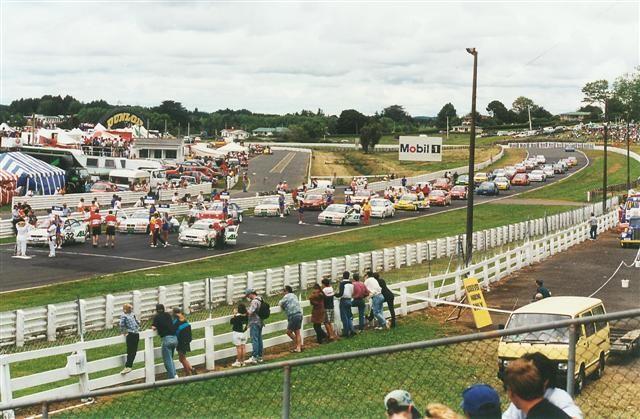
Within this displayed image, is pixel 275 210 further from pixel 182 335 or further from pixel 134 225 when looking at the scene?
pixel 182 335

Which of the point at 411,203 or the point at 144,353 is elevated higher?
the point at 144,353

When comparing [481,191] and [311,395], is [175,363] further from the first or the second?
[481,191]

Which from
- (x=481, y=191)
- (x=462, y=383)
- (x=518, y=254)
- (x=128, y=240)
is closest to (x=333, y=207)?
(x=128, y=240)

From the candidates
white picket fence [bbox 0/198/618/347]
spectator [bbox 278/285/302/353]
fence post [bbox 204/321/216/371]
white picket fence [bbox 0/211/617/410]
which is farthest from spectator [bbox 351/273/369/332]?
fence post [bbox 204/321/216/371]

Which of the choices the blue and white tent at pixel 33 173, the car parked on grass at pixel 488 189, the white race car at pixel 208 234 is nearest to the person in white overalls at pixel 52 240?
the white race car at pixel 208 234

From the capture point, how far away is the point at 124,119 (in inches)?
4555

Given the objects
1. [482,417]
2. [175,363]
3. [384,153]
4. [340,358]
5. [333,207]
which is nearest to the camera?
[482,417]

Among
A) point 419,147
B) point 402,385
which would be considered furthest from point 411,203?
point 402,385

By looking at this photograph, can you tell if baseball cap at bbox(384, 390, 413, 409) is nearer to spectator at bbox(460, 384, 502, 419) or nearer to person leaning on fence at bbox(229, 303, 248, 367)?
spectator at bbox(460, 384, 502, 419)

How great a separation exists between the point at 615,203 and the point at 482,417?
60.1 m

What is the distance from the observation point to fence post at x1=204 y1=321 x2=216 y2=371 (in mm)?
17594

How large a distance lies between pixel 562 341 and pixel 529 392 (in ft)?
23.6

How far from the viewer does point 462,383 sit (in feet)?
40.8

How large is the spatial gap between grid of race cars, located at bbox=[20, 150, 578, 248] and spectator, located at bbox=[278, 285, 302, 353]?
15.4 metres
